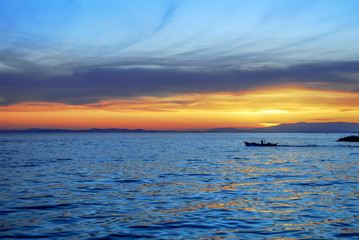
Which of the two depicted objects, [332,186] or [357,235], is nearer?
[357,235]

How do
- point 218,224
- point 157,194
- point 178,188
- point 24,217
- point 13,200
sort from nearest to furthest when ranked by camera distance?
point 218,224, point 24,217, point 13,200, point 157,194, point 178,188

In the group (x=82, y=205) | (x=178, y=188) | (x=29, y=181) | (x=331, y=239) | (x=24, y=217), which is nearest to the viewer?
(x=331, y=239)

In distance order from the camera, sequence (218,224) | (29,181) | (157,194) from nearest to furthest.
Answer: (218,224) → (157,194) → (29,181)

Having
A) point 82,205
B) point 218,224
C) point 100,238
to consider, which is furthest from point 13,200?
point 218,224

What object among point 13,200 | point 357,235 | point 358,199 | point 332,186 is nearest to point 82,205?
point 13,200

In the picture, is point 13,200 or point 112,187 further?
point 112,187

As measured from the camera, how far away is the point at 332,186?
33.0 m

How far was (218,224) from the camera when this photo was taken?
63.4 feet

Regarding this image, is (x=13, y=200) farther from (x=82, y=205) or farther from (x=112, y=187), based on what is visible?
(x=112, y=187)

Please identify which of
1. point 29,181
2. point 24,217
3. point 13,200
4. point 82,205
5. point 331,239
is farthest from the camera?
point 29,181

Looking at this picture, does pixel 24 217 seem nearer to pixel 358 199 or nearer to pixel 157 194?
pixel 157 194

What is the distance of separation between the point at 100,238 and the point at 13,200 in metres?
Result: 12.5

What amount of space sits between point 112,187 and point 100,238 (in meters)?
16.0

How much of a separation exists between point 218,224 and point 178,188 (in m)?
12.8
